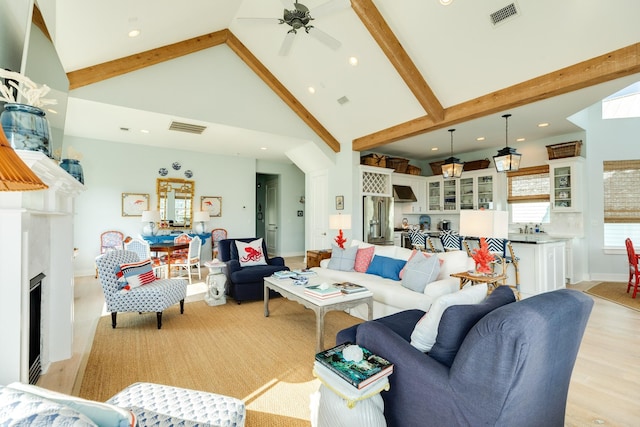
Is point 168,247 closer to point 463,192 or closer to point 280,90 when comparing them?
point 280,90

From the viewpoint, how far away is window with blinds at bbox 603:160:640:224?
5.52 m

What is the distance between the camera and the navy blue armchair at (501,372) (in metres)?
1.19

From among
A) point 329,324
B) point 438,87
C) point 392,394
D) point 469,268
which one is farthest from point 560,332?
point 438,87

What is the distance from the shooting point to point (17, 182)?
37.0 inches

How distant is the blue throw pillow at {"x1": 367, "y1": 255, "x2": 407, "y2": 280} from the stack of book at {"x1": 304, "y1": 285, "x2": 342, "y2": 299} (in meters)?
1.01

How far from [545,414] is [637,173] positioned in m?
6.64

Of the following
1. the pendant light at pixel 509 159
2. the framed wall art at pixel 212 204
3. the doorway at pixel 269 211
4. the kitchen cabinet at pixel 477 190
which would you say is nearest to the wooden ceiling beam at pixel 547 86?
the pendant light at pixel 509 159

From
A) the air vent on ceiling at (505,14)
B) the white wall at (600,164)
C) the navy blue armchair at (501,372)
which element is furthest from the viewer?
the white wall at (600,164)

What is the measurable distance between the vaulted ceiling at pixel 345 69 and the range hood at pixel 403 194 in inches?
44.7

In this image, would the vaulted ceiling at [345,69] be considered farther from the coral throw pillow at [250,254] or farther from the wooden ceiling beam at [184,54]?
the coral throw pillow at [250,254]

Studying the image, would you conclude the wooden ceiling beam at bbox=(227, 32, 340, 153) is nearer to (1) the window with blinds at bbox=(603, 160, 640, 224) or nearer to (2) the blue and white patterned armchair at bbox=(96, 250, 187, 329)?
(2) the blue and white patterned armchair at bbox=(96, 250, 187, 329)

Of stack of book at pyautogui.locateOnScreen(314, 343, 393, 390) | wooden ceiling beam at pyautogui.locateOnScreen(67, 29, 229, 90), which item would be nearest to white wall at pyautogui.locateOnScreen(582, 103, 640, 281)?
stack of book at pyautogui.locateOnScreen(314, 343, 393, 390)

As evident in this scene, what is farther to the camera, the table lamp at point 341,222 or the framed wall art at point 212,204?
the framed wall art at point 212,204

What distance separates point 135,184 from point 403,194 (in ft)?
20.8
